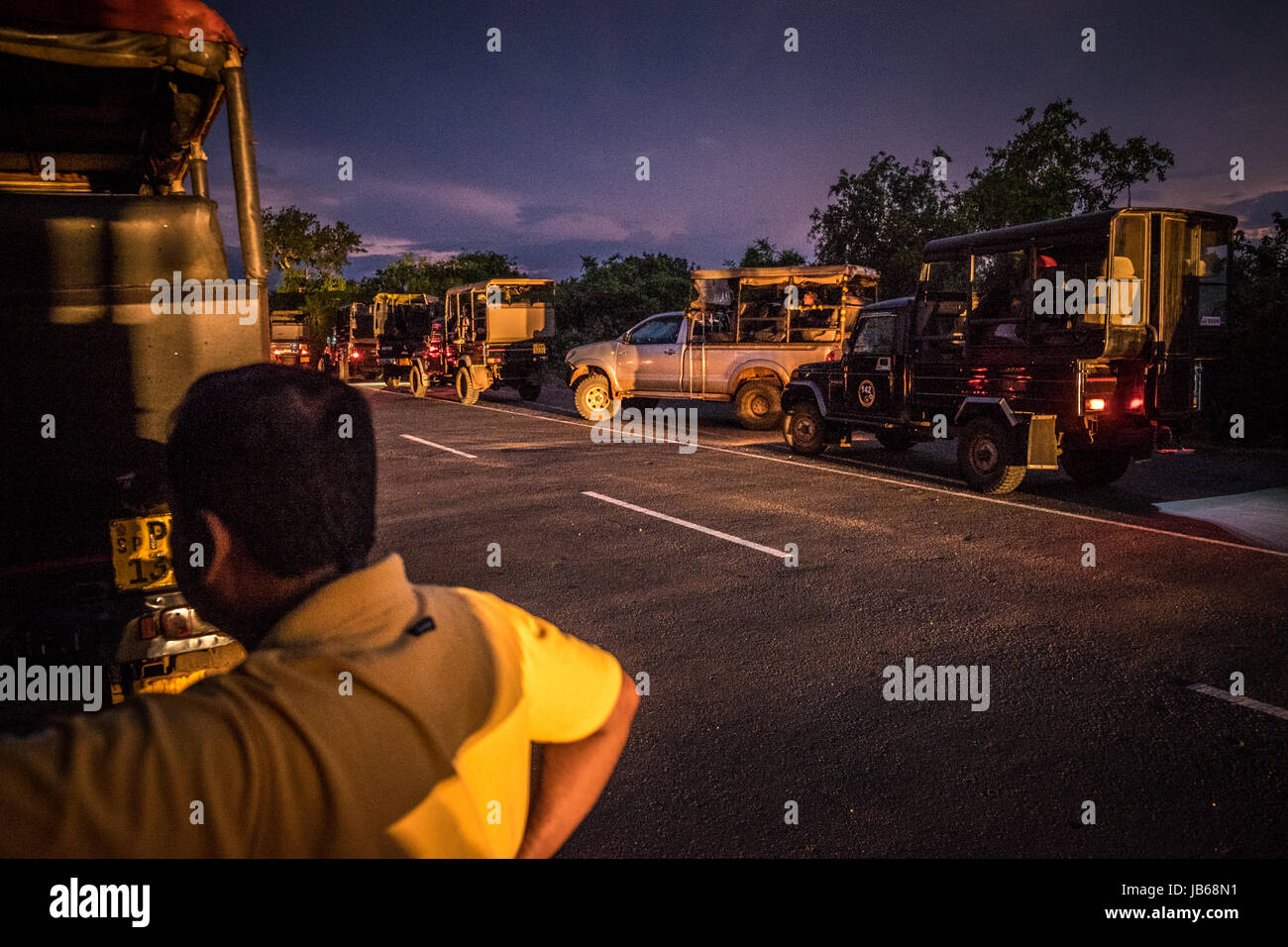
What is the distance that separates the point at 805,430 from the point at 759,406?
3.90 m

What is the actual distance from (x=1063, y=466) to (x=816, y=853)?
9.51 metres

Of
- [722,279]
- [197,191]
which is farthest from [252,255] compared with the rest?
[722,279]

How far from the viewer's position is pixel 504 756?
4.25 feet

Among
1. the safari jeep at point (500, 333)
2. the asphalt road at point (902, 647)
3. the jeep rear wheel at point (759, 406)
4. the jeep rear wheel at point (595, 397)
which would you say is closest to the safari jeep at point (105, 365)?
the asphalt road at point (902, 647)

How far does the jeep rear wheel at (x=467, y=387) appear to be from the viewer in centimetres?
2239

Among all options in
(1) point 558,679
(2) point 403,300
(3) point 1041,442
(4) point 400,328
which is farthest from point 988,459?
(2) point 403,300

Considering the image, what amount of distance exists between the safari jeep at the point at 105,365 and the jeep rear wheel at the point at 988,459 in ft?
25.8

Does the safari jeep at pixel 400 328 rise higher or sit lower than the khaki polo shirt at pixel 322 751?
higher

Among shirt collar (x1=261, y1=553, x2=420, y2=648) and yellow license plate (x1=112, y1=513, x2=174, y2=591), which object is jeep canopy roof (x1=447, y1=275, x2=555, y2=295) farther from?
shirt collar (x1=261, y1=553, x2=420, y2=648)

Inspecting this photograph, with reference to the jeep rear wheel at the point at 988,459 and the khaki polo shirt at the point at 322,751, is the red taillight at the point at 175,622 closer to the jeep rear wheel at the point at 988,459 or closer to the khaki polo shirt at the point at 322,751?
the khaki polo shirt at the point at 322,751

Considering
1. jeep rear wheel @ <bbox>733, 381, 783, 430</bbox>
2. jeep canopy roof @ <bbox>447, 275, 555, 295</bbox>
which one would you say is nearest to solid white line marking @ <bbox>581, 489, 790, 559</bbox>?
jeep rear wheel @ <bbox>733, 381, 783, 430</bbox>

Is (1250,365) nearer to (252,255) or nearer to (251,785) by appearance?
(252,255)

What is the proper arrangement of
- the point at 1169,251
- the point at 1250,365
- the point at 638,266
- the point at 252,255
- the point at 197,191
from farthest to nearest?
the point at 638,266
the point at 1250,365
the point at 1169,251
the point at 197,191
the point at 252,255

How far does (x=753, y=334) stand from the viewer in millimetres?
17094
